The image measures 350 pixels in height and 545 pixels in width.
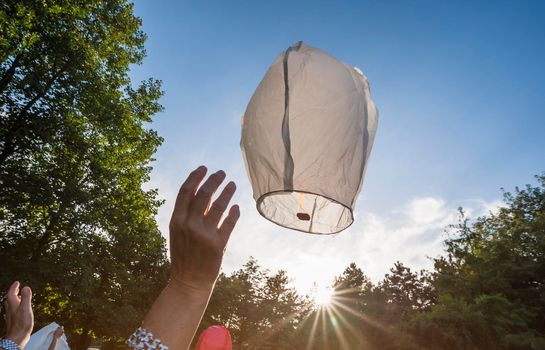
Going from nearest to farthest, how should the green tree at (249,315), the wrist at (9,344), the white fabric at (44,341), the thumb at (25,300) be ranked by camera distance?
the wrist at (9,344) → the thumb at (25,300) → the white fabric at (44,341) → the green tree at (249,315)


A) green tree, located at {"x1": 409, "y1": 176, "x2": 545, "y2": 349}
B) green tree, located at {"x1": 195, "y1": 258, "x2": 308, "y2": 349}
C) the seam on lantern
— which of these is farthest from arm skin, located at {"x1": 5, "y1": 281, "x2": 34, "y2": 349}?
green tree, located at {"x1": 195, "y1": 258, "x2": 308, "y2": 349}

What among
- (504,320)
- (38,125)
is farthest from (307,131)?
(504,320)

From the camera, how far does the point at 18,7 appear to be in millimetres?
9203

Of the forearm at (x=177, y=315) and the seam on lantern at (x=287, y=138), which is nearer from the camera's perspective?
the forearm at (x=177, y=315)

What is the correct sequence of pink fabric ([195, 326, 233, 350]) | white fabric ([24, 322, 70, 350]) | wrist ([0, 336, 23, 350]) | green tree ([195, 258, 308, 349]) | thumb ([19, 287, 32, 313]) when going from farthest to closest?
green tree ([195, 258, 308, 349])
white fabric ([24, 322, 70, 350])
pink fabric ([195, 326, 233, 350])
thumb ([19, 287, 32, 313])
wrist ([0, 336, 23, 350])

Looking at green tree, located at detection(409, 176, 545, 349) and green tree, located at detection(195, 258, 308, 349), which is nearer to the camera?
green tree, located at detection(409, 176, 545, 349)

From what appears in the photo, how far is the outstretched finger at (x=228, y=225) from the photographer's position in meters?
1.16

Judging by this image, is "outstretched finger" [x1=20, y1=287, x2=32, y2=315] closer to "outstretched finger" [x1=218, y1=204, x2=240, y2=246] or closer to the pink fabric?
"outstretched finger" [x1=218, y1=204, x2=240, y2=246]

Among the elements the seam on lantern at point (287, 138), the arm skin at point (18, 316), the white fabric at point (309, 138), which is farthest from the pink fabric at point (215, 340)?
the seam on lantern at point (287, 138)

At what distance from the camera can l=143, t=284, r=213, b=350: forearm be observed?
1.07 m

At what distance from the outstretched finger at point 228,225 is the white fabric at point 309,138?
78 centimetres

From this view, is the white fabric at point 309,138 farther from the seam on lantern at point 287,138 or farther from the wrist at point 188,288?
the wrist at point 188,288

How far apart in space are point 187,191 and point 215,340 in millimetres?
3991

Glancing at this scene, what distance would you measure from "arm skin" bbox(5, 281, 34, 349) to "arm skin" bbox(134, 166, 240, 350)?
101cm
